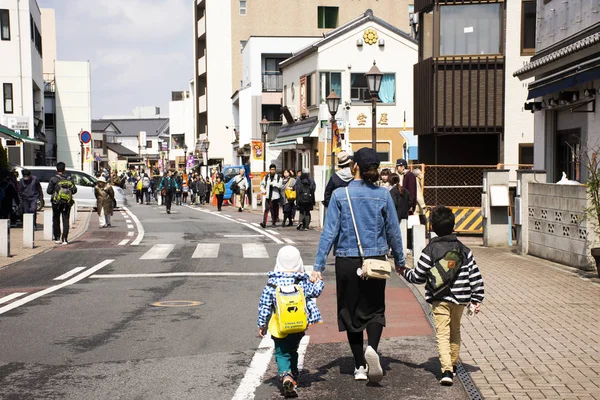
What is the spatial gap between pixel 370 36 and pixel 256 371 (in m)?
36.4

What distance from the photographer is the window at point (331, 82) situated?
41.2 m

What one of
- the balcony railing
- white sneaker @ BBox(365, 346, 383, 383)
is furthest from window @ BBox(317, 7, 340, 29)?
white sneaker @ BBox(365, 346, 383, 383)

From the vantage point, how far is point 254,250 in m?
18.0

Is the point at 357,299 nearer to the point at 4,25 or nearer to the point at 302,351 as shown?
the point at 302,351

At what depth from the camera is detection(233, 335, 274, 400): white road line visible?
6204mm

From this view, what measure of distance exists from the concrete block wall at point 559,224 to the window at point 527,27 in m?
8.91

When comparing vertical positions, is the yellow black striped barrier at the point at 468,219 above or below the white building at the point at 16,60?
below

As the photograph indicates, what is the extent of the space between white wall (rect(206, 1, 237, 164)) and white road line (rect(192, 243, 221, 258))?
50872 mm

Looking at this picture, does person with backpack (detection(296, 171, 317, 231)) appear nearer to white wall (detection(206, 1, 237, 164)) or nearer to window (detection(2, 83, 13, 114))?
window (detection(2, 83, 13, 114))

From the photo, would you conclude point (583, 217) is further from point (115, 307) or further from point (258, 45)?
point (258, 45)

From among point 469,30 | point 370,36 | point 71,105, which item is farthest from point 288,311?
point 71,105

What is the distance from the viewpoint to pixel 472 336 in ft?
27.6

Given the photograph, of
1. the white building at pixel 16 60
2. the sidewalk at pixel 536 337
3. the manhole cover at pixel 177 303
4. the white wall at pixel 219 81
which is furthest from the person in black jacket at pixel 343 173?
the white wall at pixel 219 81

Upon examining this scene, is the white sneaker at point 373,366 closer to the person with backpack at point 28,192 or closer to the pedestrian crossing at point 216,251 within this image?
the pedestrian crossing at point 216,251
